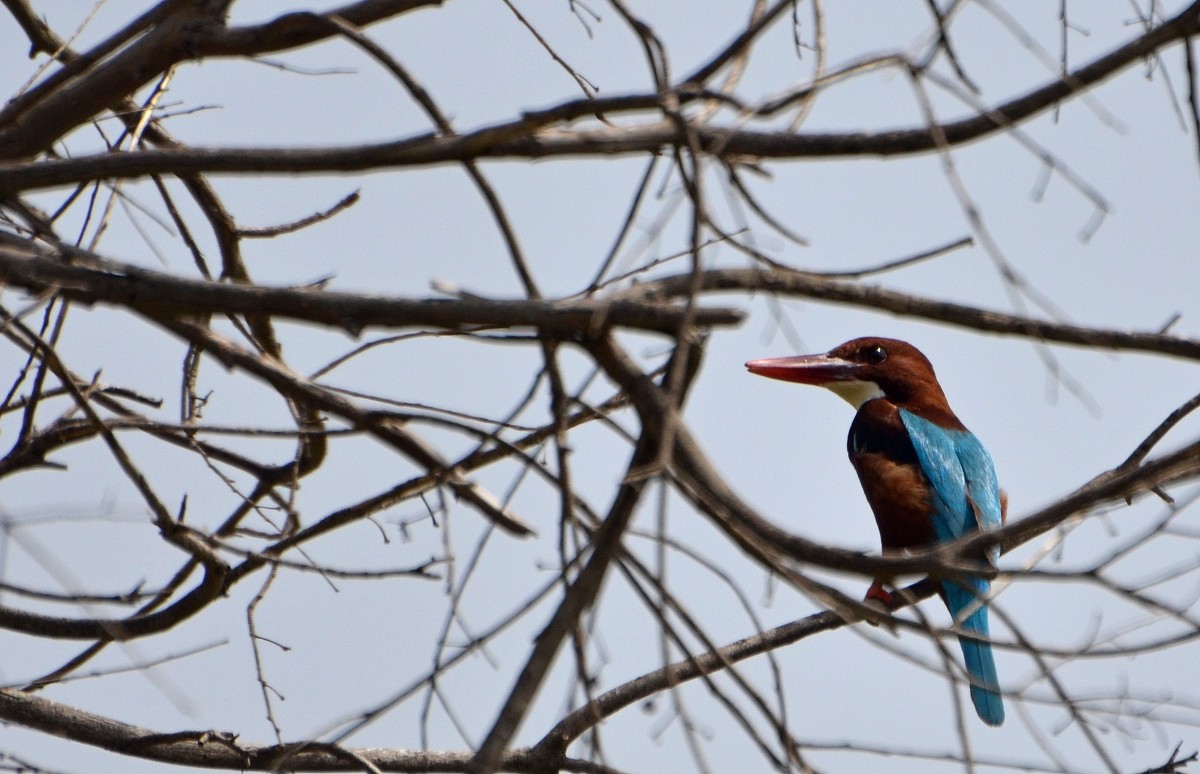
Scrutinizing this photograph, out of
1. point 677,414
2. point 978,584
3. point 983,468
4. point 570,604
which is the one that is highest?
point 983,468

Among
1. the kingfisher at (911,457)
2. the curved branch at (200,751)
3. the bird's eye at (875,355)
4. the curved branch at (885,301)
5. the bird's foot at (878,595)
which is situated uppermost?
the bird's eye at (875,355)

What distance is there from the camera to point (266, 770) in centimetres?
266

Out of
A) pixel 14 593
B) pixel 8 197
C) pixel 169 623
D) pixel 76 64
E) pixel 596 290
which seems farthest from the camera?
pixel 169 623

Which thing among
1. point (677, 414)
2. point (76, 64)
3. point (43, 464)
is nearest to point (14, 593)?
point (43, 464)

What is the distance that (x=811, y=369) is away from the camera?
16.5 ft

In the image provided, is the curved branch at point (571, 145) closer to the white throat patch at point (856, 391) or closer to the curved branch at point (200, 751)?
the curved branch at point (200, 751)

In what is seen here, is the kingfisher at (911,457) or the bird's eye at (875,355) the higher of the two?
the bird's eye at (875,355)

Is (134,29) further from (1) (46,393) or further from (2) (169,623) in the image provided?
(2) (169,623)

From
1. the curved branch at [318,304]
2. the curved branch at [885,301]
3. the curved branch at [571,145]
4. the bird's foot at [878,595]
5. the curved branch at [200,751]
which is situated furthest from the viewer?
the bird's foot at [878,595]

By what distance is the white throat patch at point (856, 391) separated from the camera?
16.5 ft

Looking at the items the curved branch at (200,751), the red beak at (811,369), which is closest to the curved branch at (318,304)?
the curved branch at (200,751)

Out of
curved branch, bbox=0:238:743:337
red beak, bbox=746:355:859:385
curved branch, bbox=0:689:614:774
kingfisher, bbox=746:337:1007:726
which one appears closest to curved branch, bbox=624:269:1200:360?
curved branch, bbox=0:238:743:337

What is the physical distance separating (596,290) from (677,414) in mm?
359

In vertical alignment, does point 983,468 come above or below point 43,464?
above
